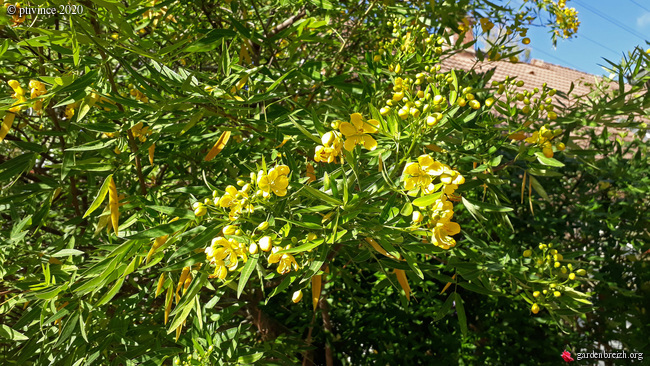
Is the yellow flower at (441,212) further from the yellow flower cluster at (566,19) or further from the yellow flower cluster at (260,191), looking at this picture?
the yellow flower cluster at (566,19)

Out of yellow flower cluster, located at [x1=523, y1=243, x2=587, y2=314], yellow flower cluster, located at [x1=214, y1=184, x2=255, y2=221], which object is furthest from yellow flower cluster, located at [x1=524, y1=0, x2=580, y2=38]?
yellow flower cluster, located at [x1=214, y1=184, x2=255, y2=221]

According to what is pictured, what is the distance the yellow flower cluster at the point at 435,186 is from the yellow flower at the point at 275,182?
239 millimetres

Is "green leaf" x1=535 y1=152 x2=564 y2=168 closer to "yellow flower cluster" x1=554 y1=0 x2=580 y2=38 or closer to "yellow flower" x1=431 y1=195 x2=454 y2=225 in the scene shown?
"yellow flower" x1=431 y1=195 x2=454 y2=225

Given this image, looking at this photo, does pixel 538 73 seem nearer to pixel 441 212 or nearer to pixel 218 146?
pixel 218 146

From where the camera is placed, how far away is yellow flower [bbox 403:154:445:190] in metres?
0.94

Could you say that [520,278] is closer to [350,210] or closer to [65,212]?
[350,210]

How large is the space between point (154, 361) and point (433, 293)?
4.80ft

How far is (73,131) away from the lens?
168cm

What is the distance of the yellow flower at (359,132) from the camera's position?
3.35 ft

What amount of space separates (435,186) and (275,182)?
31 centimetres

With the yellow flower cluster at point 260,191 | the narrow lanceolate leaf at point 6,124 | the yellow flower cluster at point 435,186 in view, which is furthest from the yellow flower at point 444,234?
the narrow lanceolate leaf at point 6,124

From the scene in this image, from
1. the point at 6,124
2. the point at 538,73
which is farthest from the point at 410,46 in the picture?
the point at 538,73

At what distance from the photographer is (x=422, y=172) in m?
0.96

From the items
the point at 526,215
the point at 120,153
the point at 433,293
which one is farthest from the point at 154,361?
the point at 526,215
